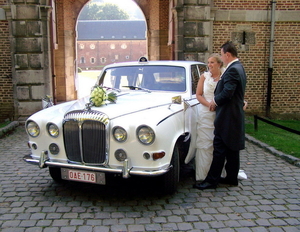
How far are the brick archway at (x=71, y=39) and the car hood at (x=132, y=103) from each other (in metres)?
12.8

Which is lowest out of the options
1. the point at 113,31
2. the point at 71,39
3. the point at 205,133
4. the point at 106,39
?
the point at 205,133

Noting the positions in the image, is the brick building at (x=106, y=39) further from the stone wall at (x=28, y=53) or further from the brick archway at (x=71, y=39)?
the stone wall at (x=28, y=53)

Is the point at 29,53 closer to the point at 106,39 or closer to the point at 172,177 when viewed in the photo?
the point at 172,177

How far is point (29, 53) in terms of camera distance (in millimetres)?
10688

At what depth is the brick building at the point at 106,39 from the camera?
80.1 meters

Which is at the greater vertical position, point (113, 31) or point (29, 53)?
point (113, 31)

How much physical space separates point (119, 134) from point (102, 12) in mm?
91453

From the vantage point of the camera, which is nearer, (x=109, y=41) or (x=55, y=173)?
(x=55, y=173)

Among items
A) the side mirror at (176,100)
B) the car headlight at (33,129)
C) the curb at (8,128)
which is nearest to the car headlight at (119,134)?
the side mirror at (176,100)

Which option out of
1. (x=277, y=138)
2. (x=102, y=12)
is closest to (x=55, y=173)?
(x=277, y=138)

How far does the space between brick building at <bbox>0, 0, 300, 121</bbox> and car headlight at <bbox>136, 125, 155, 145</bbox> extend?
25.3 feet

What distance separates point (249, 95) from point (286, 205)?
27.1ft

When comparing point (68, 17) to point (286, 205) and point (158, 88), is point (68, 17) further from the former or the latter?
point (286, 205)

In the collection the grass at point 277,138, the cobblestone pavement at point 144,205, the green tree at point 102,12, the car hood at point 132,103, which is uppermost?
the green tree at point 102,12
